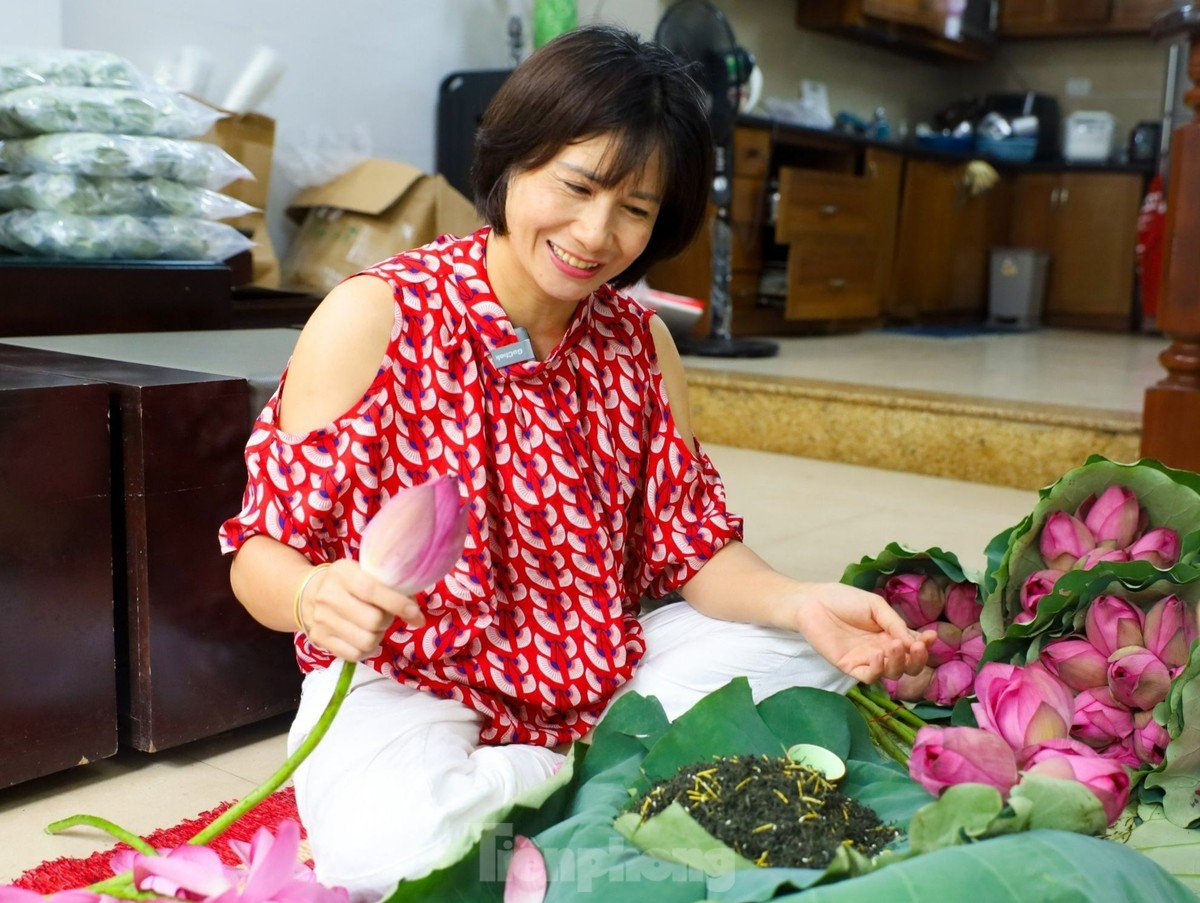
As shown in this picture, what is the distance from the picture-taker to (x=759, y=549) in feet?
7.16

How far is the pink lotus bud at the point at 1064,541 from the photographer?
1.12m

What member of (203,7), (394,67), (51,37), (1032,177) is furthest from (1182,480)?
(1032,177)

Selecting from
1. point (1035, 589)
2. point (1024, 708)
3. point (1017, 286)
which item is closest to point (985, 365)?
point (1017, 286)

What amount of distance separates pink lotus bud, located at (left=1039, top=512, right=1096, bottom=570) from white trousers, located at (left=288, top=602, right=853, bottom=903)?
0.22 meters

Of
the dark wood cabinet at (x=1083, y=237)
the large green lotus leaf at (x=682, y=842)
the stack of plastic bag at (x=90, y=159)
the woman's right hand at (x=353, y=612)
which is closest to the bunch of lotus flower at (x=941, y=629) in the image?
the large green lotus leaf at (x=682, y=842)

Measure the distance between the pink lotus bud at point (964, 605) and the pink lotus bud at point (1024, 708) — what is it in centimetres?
26

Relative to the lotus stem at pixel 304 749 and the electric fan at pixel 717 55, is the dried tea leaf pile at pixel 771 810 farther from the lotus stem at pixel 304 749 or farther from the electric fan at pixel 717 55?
the electric fan at pixel 717 55

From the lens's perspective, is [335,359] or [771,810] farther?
[335,359]

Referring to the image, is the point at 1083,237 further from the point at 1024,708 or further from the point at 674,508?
the point at 1024,708

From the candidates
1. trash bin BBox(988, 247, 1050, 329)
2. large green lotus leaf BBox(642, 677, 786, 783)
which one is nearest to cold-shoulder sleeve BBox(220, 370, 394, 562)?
large green lotus leaf BBox(642, 677, 786, 783)

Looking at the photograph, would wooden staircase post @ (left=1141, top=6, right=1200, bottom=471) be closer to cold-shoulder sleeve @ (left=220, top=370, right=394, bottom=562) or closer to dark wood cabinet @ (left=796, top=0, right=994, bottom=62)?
cold-shoulder sleeve @ (left=220, top=370, right=394, bottom=562)

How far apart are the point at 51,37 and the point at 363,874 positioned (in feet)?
6.74

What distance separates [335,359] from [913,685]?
2.01ft

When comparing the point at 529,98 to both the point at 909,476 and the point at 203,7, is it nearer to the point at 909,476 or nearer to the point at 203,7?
the point at 909,476
